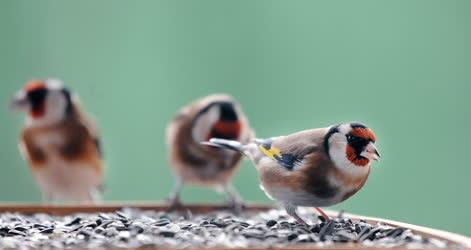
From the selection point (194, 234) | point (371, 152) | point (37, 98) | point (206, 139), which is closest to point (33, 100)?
point (37, 98)

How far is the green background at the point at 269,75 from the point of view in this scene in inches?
225

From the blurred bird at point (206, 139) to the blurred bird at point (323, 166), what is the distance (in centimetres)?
109

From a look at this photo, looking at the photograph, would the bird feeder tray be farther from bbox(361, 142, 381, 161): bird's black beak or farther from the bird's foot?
bbox(361, 142, 381, 161): bird's black beak

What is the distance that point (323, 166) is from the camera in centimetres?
230

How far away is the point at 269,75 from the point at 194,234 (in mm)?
4260

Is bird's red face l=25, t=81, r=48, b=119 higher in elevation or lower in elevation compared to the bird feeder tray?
higher

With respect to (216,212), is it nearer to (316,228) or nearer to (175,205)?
(175,205)

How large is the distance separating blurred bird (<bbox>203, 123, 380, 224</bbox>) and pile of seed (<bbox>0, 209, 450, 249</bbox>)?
84mm

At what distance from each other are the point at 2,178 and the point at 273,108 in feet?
7.13

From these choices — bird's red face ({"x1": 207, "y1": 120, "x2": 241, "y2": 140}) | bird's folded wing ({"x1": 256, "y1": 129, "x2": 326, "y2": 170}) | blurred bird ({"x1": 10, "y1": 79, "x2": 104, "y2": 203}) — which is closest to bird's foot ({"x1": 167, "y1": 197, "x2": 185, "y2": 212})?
bird's red face ({"x1": 207, "y1": 120, "x2": 241, "y2": 140})

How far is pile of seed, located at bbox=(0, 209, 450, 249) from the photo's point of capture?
1937 mm

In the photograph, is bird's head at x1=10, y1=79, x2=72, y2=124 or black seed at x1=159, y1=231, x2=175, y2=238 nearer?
black seed at x1=159, y1=231, x2=175, y2=238

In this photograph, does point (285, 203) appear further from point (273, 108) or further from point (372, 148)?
point (273, 108)

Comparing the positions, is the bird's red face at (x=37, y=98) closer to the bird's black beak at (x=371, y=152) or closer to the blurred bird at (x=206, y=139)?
the blurred bird at (x=206, y=139)
